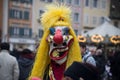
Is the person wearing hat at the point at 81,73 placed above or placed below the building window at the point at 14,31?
above

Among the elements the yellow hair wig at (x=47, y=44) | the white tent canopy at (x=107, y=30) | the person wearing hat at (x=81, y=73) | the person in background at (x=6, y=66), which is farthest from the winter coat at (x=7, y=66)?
the white tent canopy at (x=107, y=30)

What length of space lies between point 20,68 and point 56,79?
4.01m

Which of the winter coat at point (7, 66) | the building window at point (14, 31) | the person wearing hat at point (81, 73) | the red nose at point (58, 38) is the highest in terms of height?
the red nose at point (58, 38)

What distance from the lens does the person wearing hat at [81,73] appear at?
143 inches

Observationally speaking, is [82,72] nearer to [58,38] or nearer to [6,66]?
[58,38]

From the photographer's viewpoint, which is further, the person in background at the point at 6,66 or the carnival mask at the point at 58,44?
the person in background at the point at 6,66

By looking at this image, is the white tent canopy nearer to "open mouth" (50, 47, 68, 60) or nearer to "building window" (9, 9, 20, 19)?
"building window" (9, 9, 20, 19)

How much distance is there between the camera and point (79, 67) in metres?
3.67

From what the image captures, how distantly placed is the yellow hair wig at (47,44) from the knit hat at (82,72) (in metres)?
1.54

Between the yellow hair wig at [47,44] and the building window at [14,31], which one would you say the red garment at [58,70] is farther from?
the building window at [14,31]

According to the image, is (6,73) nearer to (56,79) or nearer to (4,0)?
(56,79)

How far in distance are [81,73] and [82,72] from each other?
1 centimetres

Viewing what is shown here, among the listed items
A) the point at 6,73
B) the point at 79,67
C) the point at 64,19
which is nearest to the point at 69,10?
the point at 64,19

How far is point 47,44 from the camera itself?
5.38 m
